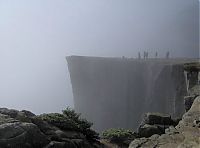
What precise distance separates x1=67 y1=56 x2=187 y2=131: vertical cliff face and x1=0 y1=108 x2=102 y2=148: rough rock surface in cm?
2404

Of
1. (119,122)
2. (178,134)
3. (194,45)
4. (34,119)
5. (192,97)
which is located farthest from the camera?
(194,45)

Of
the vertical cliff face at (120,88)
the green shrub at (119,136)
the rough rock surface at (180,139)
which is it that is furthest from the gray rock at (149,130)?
the vertical cliff face at (120,88)

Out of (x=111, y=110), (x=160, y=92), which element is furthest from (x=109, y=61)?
(x=160, y=92)

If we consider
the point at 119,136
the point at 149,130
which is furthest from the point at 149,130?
the point at 119,136

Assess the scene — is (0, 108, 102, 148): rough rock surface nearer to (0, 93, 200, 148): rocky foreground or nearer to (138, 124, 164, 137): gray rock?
(0, 93, 200, 148): rocky foreground

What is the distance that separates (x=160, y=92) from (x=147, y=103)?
2.59 meters

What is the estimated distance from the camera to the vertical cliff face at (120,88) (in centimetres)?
4488

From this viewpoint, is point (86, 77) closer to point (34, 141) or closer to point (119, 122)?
point (119, 122)

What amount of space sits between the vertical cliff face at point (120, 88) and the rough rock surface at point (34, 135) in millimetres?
24042

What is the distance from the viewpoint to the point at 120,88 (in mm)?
51656

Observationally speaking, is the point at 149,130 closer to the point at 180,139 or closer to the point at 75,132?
the point at 75,132

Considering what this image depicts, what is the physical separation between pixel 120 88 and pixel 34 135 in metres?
35.7

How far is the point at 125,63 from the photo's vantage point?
52.3m

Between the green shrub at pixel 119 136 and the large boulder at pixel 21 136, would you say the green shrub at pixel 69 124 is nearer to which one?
the green shrub at pixel 119 136
